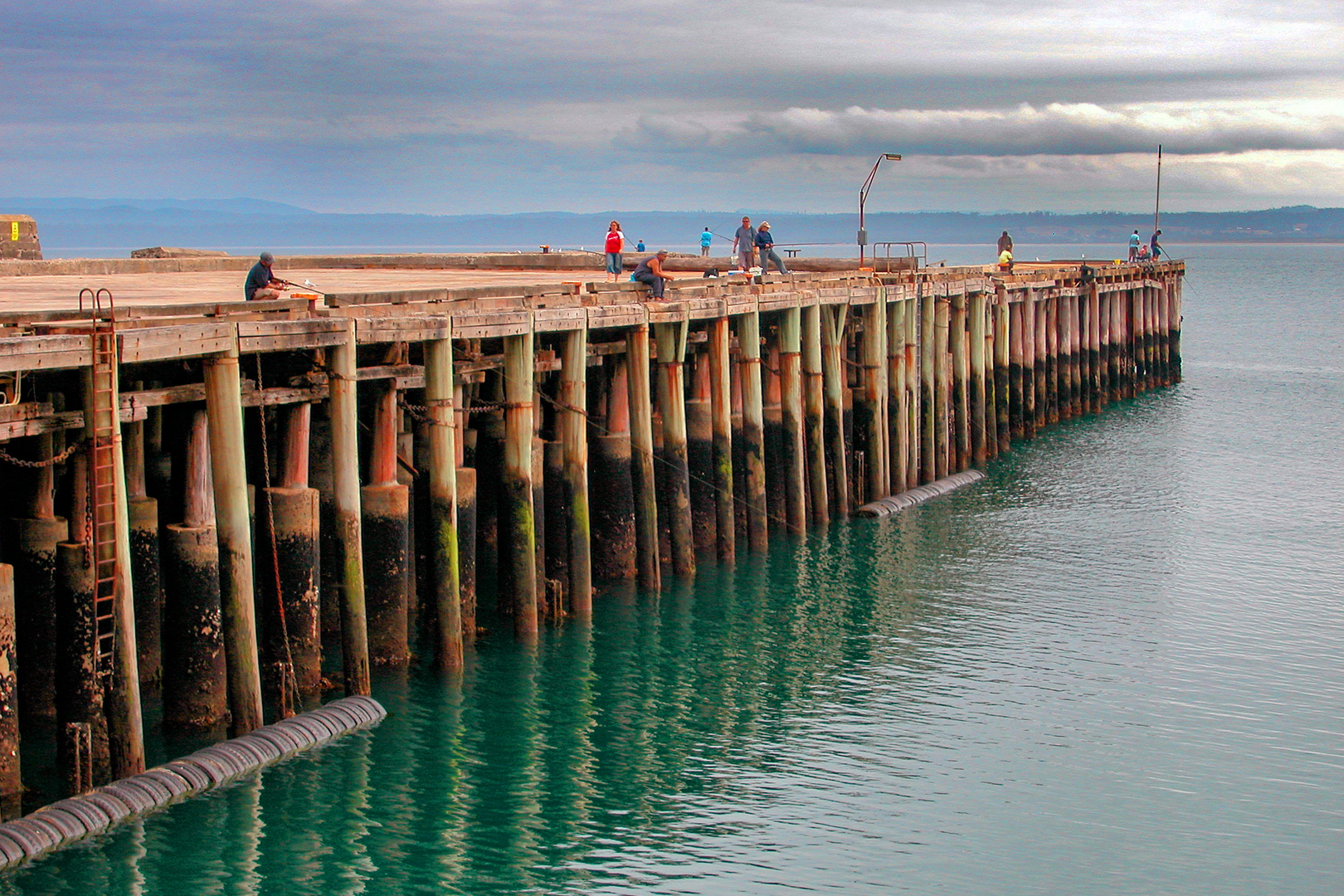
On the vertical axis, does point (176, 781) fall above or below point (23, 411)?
below

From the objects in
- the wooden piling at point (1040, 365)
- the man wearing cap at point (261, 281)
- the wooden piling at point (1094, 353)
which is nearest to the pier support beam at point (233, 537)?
the man wearing cap at point (261, 281)

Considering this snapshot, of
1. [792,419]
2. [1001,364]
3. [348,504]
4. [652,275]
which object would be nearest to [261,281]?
[348,504]

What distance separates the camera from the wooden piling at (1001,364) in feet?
139

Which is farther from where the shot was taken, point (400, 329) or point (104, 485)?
point (400, 329)

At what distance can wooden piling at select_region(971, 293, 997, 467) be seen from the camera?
40.0m


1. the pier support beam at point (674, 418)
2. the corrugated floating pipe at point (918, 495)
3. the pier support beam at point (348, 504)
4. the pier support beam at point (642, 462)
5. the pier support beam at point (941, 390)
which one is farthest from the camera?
the pier support beam at point (941, 390)

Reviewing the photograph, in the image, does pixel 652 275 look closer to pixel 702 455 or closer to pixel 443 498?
pixel 702 455

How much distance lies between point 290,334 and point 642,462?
27.1ft

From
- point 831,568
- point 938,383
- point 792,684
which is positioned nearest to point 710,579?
point 831,568

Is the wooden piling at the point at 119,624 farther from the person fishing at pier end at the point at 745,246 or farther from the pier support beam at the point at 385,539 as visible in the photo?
the person fishing at pier end at the point at 745,246

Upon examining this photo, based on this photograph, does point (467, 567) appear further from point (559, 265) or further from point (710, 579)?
point (559, 265)

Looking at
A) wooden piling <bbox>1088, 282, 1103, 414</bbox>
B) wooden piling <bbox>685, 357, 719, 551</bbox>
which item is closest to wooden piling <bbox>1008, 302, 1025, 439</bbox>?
wooden piling <bbox>1088, 282, 1103, 414</bbox>

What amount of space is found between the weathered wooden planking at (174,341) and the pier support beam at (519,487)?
5.55 metres

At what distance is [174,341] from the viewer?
15.8m
